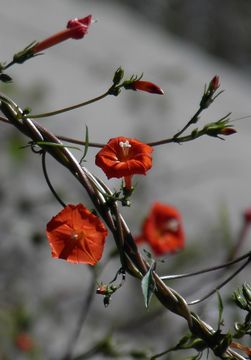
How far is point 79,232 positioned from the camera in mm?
1176

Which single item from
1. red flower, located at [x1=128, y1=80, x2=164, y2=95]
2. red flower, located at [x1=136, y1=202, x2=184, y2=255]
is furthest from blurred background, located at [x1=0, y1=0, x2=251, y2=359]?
red flower, located at [x1=128, y1=80, x2=164, y2=95]

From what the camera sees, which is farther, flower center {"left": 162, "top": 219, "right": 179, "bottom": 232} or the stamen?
flower center {"left": 162, "top": 219, "right": 179, "bottom": 232}

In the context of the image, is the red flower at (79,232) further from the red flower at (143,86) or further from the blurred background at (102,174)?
the blurred background at (102,174)

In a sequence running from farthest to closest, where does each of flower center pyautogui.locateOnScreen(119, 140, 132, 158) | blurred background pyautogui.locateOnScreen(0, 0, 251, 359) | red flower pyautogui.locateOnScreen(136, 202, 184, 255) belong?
blurred background pyautogui.locateOnScreen(0, 0, 251, 359)
red flower pyautogui.locateOnScreen(136, 202, 184, 255)
flower center pyautogui.locateOnScreen(119, 140, 132, 158)

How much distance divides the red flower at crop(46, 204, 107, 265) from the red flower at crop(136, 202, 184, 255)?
88 centimetres

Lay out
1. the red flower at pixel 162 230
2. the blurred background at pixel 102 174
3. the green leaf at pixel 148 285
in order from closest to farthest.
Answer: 1. the green leaf at pixel 148 285
2. the red flower at pixel 162 230
3. the blurred background at pixel 102 174

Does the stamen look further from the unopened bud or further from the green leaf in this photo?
the unopened bud

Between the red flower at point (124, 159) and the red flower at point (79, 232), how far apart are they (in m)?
0.06

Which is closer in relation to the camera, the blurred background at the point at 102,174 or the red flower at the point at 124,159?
the red flower at the point at 124,159

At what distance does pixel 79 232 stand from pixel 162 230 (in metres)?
0.93

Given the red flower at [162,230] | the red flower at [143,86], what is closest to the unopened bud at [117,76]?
the red flower at [143,86]

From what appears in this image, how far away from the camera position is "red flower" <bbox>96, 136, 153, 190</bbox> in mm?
1184

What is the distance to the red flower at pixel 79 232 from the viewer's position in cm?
117

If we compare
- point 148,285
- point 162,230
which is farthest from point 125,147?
point 162,230
